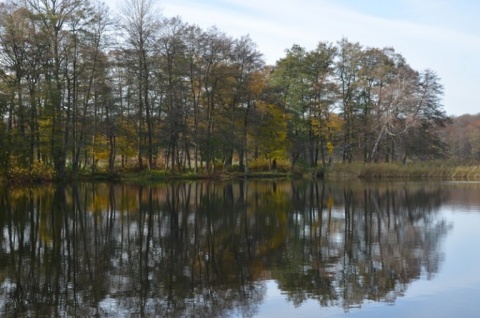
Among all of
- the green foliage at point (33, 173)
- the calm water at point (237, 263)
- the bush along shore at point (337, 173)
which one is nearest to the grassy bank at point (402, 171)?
the bush along shore at point (337, 173)

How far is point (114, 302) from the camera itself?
8086 mm

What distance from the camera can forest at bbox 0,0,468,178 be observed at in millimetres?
38625

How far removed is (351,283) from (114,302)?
13.9 feet

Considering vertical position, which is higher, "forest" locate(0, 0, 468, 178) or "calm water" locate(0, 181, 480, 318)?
"forest" locate(0, 0, 468, 178)

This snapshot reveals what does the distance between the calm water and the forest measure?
2078 cm

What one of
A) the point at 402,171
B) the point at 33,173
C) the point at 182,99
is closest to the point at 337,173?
the point at 402,171

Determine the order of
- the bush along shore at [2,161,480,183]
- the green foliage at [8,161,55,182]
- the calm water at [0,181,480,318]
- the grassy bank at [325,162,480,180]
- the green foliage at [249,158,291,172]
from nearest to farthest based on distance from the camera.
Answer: the calm water at [0,181,480,318]
the green foliage at [8,161,55,182]
the bush along shore at [2,161,480,183]
the grassy bank at [325,162,480,180]
the green foliage at [249,158,291,172]

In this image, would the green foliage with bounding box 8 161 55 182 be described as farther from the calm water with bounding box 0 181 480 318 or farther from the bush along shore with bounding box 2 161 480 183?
the calm water with bounding box 0 181 480 318

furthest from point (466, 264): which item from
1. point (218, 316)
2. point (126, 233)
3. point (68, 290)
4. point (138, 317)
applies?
point (126, 233)

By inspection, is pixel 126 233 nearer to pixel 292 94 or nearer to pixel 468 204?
pixel 468 204

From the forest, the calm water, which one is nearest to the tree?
the forest

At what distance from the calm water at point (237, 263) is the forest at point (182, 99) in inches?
818

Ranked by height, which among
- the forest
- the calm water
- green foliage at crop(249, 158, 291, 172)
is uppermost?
→ the forest

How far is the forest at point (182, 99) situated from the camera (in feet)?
127
